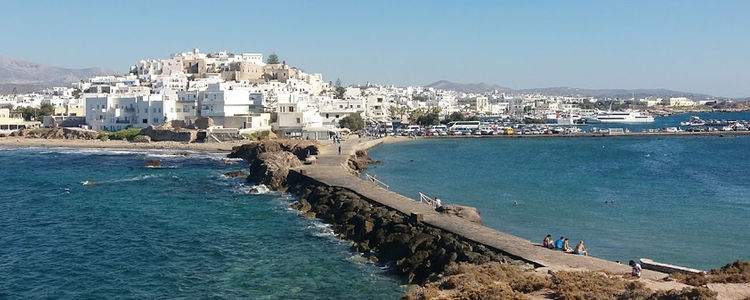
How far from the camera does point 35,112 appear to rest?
75.9 meters

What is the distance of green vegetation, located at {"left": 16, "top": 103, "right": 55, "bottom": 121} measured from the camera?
75450 millimetres

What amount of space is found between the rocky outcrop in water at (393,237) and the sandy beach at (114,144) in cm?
3073

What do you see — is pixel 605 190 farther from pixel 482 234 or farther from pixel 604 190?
pixel 482 234

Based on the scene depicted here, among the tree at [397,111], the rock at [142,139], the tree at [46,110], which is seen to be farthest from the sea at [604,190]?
the tree at [46,110]

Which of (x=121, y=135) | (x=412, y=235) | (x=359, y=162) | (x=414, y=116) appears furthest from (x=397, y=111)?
(x=412, y=235)

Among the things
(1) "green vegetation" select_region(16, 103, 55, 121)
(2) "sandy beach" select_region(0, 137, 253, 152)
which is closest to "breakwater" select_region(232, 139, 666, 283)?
(2) "sandy beach" select_region(0, 137, 253, 152)

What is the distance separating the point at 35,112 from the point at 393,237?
6777 centimetres

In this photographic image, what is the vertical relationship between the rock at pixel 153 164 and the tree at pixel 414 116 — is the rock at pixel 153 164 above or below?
below

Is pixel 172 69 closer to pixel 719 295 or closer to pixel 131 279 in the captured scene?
pixel 131 279

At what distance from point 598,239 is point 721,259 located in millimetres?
3841

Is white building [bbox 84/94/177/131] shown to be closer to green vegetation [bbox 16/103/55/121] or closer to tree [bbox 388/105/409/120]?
green vegetation [bbox 16/103/55/121]

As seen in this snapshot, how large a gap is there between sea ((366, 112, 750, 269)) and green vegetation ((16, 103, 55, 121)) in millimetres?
39195

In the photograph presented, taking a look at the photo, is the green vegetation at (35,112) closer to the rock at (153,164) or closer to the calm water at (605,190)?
the rock at (153,164)

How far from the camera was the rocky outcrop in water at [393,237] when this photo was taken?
698 inches
